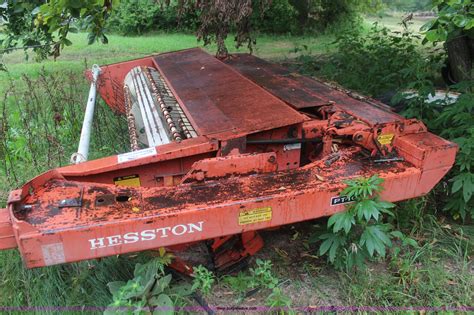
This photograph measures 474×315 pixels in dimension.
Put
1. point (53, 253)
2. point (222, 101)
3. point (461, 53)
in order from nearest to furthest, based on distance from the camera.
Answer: point (53, 253)
point (222, 101)
point (461, 53)

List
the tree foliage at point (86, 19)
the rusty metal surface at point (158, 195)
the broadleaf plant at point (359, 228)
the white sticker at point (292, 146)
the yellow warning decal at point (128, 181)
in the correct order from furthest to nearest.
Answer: the tree foliage at point (86, 19), the white sticker at point (292, 146), the yellow warning decal at point (128, 181), the broadleaf plant at point (359, 228), the rusty metal surface at point (158, 195)

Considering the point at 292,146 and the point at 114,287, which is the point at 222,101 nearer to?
the point at 292,146

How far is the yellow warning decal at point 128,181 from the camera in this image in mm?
2471

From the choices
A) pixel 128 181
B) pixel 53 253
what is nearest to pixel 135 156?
pixel 128 181

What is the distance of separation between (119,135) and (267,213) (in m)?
2.65

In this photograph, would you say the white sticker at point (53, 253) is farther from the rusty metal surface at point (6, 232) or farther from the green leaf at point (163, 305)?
the green leaf at point (163, 305)

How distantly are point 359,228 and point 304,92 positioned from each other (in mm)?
1184

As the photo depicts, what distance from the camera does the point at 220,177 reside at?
7.91 feet

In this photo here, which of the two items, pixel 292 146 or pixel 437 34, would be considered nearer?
pixel 437 34

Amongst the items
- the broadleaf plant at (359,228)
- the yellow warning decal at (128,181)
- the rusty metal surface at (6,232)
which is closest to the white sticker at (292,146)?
the broadleaf plant at (359,228)

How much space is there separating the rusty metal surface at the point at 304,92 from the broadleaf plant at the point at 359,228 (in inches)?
23.5

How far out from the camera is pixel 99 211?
7.02ft

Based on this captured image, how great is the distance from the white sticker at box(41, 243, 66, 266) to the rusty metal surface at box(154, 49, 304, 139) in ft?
3.25

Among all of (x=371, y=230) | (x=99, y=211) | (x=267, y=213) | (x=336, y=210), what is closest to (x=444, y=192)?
(x=371, y=230)
